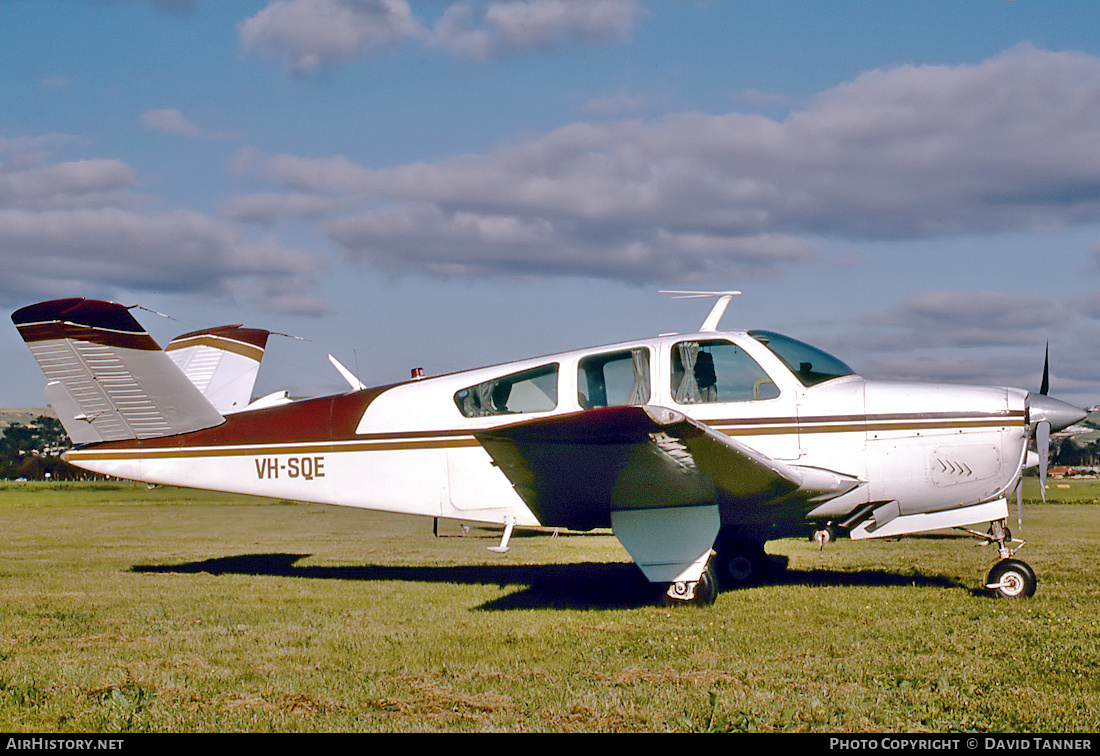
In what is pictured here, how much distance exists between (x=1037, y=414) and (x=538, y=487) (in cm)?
449

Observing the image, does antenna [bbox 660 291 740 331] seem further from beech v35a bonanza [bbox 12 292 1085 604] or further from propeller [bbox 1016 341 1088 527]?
propeller [bbox 1016 341 1088 527]

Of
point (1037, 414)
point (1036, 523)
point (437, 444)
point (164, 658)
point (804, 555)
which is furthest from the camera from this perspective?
point (1036, 523)

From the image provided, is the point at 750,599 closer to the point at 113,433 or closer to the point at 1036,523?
the point at 113,433

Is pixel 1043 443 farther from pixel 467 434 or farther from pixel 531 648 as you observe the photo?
pixel 467 434

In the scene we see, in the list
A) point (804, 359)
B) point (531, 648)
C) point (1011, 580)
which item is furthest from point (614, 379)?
point (1011, 580)

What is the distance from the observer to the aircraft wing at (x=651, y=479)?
6410 millimetres

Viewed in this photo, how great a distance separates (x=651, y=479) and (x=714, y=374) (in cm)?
139

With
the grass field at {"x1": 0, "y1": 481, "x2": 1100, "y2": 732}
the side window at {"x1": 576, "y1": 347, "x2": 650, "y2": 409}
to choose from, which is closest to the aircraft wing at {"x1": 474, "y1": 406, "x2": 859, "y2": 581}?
the grass field at {"x1": 0, "y1": 481, "x2": 1100, "y2": 732}

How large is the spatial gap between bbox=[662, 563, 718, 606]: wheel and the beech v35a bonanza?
0.06 feet

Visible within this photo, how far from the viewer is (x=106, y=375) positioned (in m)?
9.01

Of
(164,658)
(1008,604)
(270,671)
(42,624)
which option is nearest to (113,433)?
(42,624)

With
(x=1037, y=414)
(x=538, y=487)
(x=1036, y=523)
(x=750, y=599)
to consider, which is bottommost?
(x=1036, y=523)

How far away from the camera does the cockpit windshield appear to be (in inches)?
307

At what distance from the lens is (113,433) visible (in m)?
9.34
